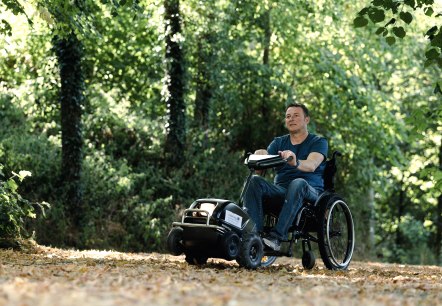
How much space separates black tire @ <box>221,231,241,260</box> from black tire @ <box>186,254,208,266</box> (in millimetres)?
568

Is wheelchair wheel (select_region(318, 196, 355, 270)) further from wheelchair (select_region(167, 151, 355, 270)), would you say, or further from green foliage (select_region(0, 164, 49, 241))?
green foliage (select_region(0, 164, 49, 241))

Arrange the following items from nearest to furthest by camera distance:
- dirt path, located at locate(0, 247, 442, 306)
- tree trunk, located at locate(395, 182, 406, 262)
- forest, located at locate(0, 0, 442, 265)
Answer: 1. dirt path, located at locate(0, 247, 442, 306)
2. forest, located at locate(0, 0, 442, 265)
3. tree trunk, located at locate(395, 182, 406, 262)

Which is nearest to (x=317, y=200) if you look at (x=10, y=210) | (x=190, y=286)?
(x=190, y=286)

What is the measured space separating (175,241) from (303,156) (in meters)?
1.63

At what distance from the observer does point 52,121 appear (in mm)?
15797

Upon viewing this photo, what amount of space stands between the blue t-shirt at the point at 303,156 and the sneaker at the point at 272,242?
63cm

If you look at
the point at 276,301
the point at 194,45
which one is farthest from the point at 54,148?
the point at 276,301

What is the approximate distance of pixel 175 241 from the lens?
275 inches

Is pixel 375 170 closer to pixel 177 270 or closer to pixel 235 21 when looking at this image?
pixel 235 21

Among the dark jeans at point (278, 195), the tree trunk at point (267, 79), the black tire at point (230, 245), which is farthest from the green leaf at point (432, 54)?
the tree trunk at point (267, 79)

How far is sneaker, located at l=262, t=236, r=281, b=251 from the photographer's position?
715 centimetres

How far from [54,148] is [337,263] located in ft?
25.5

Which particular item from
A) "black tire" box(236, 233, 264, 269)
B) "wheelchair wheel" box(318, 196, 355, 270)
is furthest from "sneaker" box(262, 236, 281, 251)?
"wheelchair wheel" box(318, 196, 355, 270)

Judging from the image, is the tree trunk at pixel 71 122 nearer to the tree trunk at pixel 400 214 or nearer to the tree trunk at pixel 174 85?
the tree trunk at pixel 174 85
